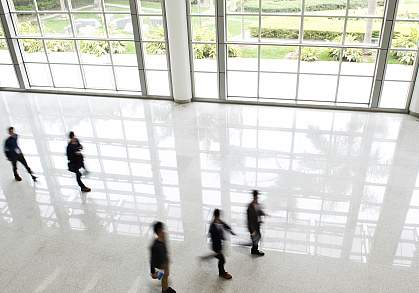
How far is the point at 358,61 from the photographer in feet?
38.8

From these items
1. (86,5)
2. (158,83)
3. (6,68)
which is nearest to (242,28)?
(158,83)

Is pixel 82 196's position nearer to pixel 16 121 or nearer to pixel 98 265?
pixel 98 265

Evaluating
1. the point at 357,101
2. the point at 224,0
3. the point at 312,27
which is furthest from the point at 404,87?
the point at 224,0

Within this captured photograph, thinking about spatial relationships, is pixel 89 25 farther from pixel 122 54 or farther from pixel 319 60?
pixel 319 60

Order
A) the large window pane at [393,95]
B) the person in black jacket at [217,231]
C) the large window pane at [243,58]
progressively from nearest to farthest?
the person in black jacket at [217,231] → the large window pane at [393,95] → the large window pane at [243,58]

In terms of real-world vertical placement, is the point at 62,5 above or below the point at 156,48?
above

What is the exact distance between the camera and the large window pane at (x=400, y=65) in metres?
11.1

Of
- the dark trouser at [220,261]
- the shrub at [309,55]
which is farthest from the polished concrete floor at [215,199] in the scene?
the shrub at [309,55]

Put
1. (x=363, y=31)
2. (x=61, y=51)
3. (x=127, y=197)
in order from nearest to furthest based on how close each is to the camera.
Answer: (x=127, y=197) < (x=363, y=31) < (x=61, y=51)

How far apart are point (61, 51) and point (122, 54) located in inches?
100

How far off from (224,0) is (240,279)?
8.70m

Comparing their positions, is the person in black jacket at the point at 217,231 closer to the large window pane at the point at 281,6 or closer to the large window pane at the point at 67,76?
the large window pane at the point at 281,6

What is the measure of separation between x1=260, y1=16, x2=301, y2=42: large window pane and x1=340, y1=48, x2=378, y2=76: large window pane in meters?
1.74

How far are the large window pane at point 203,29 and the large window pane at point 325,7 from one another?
303cm
